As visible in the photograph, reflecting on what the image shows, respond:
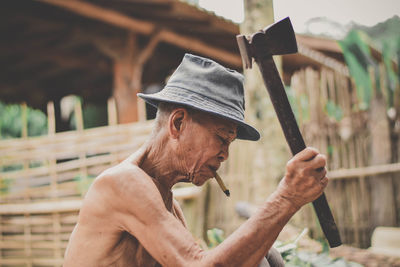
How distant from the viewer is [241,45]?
162cm

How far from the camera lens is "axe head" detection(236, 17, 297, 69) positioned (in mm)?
1598

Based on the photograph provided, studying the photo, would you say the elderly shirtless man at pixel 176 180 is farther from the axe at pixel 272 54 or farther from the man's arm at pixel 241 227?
the axe at pixel 272 54

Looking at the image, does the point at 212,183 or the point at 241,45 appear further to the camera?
the point at 212,183

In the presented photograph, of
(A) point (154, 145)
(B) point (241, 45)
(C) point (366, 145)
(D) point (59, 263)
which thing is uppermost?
(B) point (241, 45)

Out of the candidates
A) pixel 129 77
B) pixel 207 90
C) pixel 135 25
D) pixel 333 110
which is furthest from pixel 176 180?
pixel 129 77

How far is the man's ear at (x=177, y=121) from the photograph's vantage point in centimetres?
168

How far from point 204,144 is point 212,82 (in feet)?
0.86

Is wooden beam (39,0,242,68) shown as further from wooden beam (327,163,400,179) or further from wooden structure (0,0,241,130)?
wooden beam (327,163,400,179)

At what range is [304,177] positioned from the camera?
145 centimetres

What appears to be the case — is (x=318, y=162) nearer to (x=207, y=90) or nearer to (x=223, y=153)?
(x=223, y=153)

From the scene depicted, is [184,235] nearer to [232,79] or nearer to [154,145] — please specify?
[154,145]

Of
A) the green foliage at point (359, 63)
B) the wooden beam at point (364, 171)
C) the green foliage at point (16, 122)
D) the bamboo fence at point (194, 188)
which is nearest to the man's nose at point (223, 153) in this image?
the bamboo fence at point (194, 188)

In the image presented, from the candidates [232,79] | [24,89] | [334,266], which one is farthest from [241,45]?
[24,89]

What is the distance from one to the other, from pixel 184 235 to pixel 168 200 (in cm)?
41
